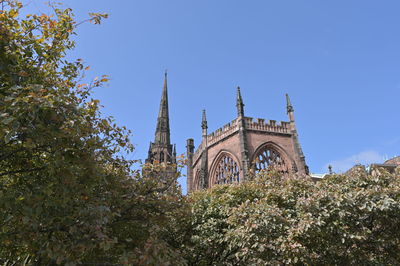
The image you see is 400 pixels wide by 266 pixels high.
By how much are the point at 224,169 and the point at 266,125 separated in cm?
512

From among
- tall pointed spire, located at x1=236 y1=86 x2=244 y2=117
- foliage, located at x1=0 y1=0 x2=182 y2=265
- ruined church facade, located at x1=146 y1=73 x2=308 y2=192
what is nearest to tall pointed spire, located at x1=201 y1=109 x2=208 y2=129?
ruined church facade, located at x1=146 y1=73 x2=308 y2=192

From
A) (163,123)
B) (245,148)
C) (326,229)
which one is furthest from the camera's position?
(163,123)

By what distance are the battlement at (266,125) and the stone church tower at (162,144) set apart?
9217mm

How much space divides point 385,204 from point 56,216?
748 cm

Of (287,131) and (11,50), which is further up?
(287,131)

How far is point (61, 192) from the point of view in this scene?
434cm

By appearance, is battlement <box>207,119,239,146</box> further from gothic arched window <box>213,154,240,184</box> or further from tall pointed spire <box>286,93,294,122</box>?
tall pointed spire <box>286,93,294,122</box>

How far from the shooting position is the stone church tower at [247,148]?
24375mm

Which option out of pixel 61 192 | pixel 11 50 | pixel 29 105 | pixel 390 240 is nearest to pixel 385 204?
pixel 390 240

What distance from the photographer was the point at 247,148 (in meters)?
24.3

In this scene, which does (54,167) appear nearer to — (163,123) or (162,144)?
(162,144)

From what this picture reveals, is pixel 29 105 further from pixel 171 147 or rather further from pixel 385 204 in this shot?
pixel 171 147

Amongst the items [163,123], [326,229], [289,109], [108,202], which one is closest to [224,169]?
[289,109]

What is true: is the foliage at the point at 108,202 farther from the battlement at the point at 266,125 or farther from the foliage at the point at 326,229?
the battlement at the point at 266,125
